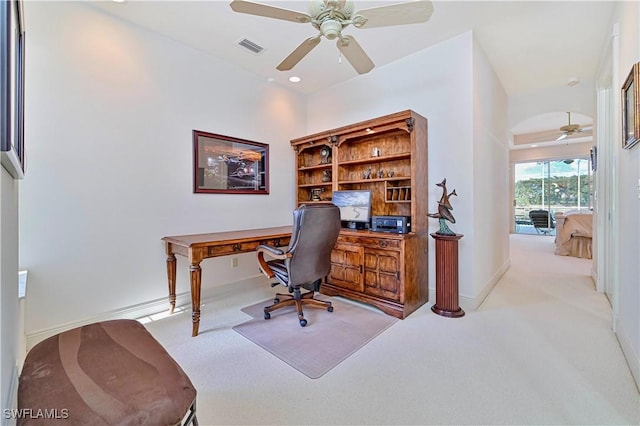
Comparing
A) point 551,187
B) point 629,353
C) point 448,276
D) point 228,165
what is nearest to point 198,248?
point 228,165

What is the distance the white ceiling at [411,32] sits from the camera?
8.45 ft

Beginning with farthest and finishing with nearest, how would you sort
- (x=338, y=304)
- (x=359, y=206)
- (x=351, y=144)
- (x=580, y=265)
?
(x=580, y=265), (x=351, y=144), (x=359, y=206), (x=338, y=304)

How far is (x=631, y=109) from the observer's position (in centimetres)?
189

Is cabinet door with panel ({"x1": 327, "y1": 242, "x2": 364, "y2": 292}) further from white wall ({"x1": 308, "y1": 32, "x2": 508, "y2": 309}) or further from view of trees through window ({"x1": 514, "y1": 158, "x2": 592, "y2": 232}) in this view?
view of trees through window ({"x1": 514, "y1": 158, "x2": 592, "y2": 232})

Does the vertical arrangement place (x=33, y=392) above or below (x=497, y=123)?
below

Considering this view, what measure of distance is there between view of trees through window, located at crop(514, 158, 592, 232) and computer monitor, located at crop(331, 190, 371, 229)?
8.13 m

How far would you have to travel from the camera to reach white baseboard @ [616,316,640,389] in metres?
1.75

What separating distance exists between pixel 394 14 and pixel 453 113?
5.35ft

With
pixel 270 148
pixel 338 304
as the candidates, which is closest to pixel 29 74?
pixel 270 148

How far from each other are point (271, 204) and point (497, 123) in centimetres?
343

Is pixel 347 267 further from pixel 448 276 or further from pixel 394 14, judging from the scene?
pixel 394 14

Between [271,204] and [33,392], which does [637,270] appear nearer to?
[33,392]

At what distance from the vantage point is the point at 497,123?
3.99m

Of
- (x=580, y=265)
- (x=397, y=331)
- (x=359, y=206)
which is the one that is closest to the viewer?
(x=397, y=331)
